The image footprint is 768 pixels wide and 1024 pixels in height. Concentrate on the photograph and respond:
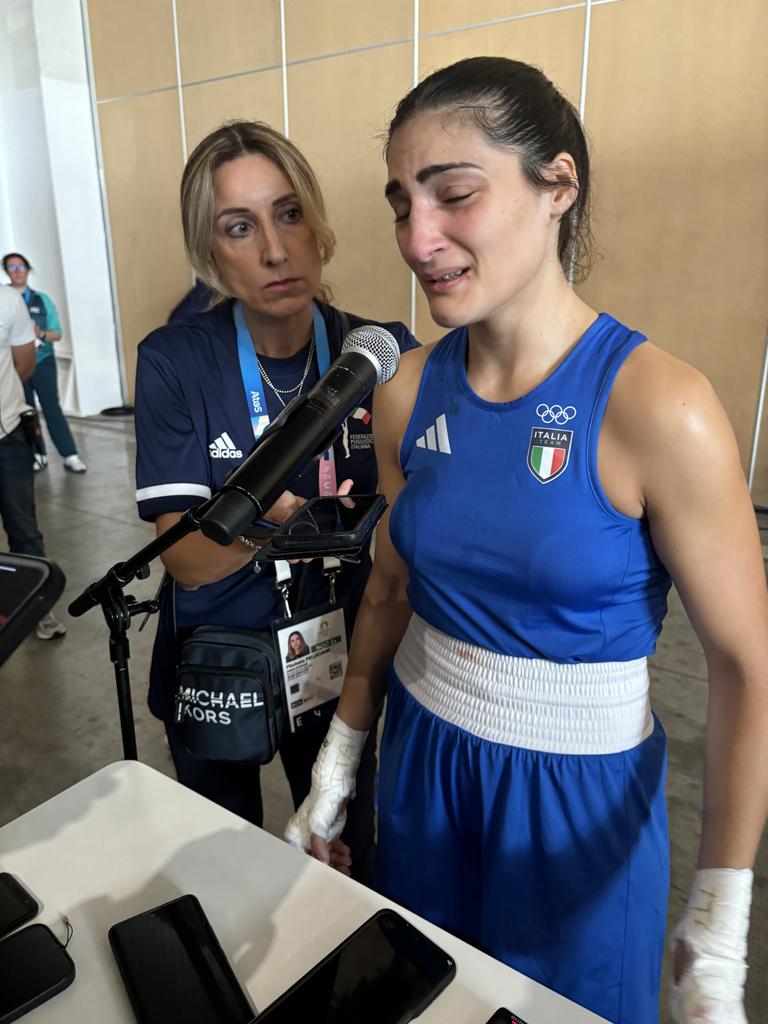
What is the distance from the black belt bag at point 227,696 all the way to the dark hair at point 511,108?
0.81 m

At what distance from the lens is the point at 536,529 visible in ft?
2.89

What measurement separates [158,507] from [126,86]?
23.9 feet

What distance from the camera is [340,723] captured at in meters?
1.19

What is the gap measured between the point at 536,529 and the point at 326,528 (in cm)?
25

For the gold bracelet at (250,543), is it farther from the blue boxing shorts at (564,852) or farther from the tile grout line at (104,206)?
the tile grout line at (104,206)

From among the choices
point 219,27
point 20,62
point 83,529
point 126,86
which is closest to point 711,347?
point 83,529

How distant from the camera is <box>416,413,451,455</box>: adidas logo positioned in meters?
0.99

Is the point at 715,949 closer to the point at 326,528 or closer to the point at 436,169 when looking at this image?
the point at 326,528

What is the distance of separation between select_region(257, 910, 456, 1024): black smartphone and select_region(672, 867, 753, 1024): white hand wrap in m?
0.28

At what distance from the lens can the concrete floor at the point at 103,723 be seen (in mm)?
2076

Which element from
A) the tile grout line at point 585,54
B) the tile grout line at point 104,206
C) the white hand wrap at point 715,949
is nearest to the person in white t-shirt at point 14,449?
the white hand wrap at point 715,949

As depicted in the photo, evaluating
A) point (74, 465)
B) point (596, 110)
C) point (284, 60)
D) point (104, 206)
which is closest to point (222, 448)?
point (596, 110)

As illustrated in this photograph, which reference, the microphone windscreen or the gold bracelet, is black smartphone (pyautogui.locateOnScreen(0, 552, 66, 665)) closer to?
the microphone windscreen

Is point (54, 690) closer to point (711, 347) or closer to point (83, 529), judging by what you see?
point (83, 529)
